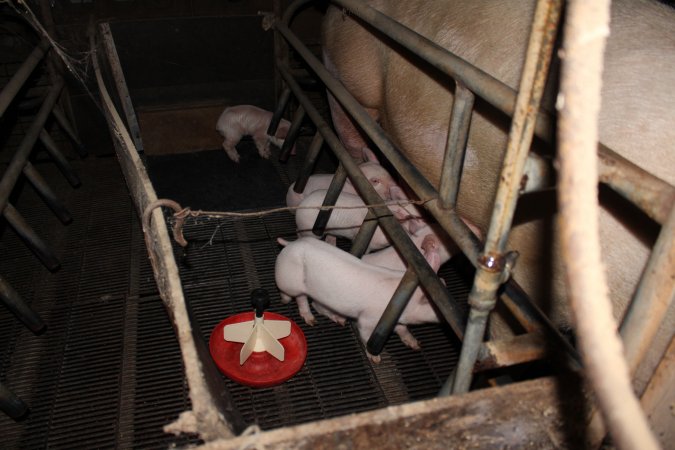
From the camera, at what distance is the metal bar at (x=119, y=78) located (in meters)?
3.41

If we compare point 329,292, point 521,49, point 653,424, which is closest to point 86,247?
point 329,292

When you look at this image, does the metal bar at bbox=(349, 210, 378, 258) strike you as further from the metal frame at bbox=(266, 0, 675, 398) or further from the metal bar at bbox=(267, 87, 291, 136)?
the metal bar at bbox=(267, 87, 291, 136)

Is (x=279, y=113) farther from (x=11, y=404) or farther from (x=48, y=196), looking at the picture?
(x=11, y=404)

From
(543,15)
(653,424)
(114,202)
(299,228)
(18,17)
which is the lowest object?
(114,202)

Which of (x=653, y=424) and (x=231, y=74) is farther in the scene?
(x=231, y=74)

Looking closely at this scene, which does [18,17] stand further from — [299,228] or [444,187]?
[444,187]

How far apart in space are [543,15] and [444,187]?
0.83 m

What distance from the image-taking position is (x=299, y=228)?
9.77 ft

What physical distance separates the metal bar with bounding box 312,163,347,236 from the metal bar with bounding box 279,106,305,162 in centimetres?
99

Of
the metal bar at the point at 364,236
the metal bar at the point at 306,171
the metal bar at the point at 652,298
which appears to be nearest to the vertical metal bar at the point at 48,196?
the metal bar at the point at 306,171

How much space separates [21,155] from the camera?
2.73m

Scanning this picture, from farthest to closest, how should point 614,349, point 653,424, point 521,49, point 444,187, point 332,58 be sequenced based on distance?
point 332,58 → point 521,49 → point 444,187 → point 653,424 → point 614,349

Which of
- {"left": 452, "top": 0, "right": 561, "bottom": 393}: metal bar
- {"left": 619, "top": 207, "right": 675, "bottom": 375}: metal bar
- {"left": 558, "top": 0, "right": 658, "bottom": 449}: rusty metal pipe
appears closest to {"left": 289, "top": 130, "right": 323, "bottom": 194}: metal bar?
{"left": 452, "top": 0, "right": 561, "bottom": 393}: metal bar

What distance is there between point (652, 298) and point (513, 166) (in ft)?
1.01
